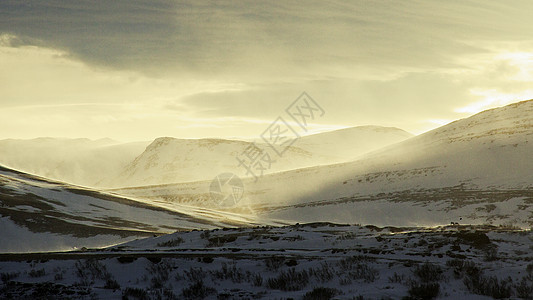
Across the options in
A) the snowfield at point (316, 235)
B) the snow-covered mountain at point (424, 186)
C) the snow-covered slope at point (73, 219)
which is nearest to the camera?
the snowfield at point (316, 235)

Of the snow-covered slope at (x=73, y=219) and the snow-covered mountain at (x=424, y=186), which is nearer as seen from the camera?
the snow-covered slope at (x=73, y=219)

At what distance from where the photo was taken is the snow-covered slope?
38750mm

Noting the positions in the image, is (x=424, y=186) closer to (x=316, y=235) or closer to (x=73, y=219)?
(x=73, y=219)

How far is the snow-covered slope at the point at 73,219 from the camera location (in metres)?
38.8

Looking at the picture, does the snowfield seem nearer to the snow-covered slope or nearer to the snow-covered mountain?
the snow-covered slope

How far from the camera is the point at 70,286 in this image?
12852 millimetres

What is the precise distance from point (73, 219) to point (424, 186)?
50.2m

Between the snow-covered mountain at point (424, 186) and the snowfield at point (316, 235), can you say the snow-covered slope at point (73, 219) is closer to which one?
the snowfield at point (316, 235)

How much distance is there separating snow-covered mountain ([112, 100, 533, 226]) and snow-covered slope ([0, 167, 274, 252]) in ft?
63.1

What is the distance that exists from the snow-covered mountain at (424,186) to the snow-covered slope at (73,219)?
19.2 m

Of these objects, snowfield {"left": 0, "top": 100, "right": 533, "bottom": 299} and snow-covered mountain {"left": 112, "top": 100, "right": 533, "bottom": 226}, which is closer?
snowfield {"left": 0, "top": 100, "right": 533, "bottom": 299}

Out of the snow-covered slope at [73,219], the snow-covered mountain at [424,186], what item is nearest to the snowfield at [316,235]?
the snow-covered slope at [73,219]

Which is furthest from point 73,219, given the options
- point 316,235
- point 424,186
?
point 424,186

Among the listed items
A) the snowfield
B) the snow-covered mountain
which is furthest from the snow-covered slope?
the snow-covered mountain
